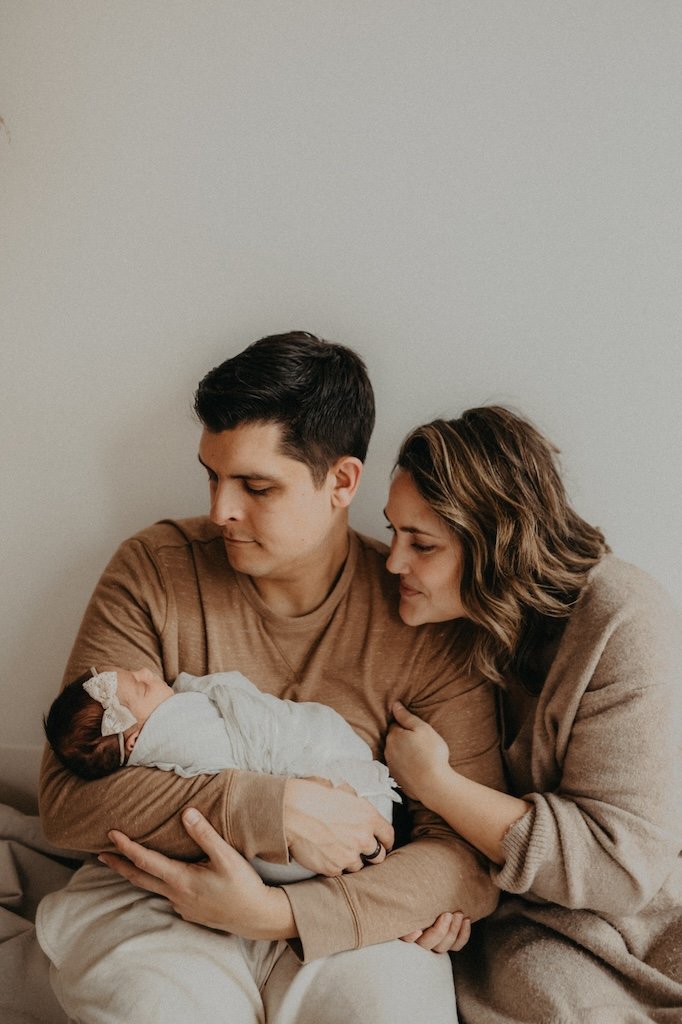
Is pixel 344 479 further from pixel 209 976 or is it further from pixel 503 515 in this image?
pixel 209 976

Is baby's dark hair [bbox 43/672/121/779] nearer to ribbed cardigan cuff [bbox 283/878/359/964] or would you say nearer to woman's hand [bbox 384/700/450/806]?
ribbed cardigan cuff [bbox 283/878/359/964]

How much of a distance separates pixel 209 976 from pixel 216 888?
0.51ft

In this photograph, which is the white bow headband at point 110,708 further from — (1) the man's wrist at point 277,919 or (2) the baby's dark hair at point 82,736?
(1) the man's wrist at point 277,919

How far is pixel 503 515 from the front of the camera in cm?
157

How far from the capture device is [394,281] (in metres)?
1.85

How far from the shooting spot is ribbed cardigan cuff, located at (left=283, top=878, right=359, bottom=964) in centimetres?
142

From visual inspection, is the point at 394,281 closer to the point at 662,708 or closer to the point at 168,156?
the point at 168,156

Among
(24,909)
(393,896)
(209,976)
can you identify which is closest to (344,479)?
(393,896)

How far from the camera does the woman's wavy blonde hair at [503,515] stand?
1.57m

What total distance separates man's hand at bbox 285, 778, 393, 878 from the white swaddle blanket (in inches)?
1.7

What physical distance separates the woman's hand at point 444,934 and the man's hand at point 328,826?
15 centimetres

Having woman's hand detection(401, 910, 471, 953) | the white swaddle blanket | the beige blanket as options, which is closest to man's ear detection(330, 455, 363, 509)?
the white swaddle blanket

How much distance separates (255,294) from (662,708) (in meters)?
1.22

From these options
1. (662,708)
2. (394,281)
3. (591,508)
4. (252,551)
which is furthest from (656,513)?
(252,551)
